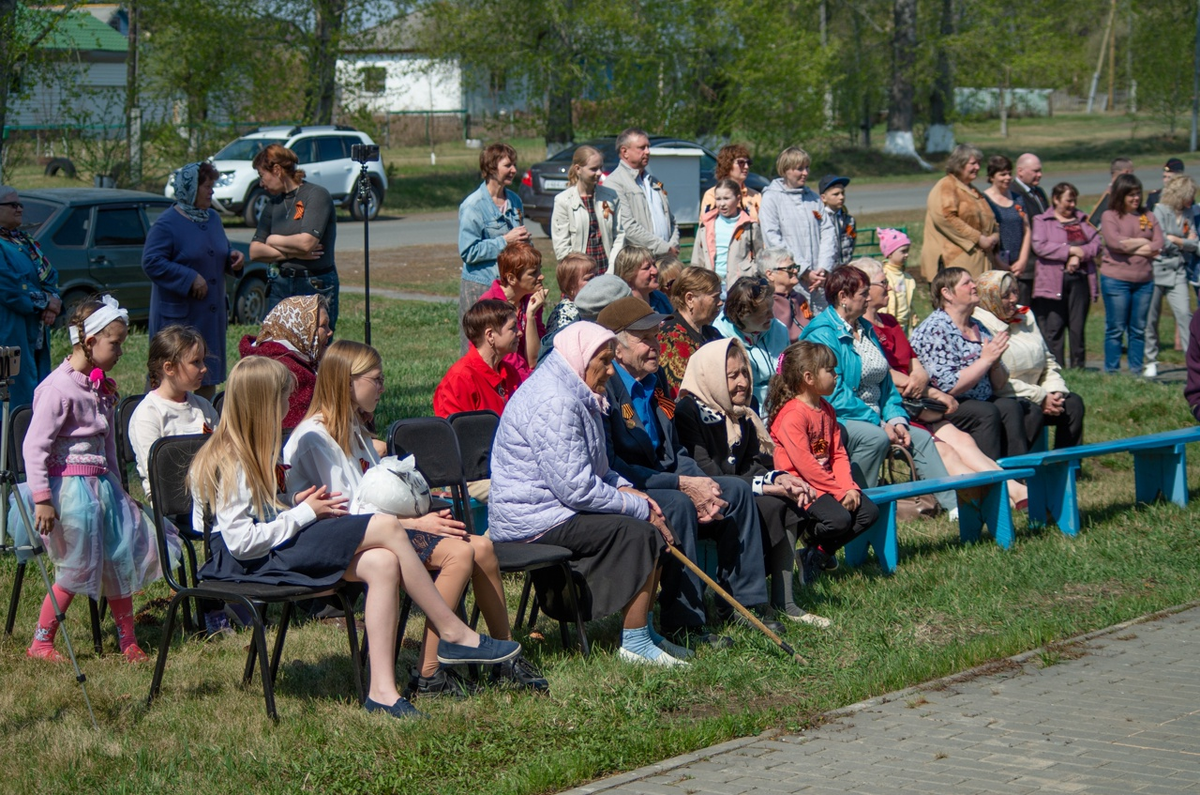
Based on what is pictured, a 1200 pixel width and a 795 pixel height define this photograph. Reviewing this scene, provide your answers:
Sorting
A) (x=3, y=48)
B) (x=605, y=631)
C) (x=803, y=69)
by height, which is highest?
(x=803, y=69)

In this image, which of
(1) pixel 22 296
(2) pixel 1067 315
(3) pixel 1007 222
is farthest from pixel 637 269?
(2) pixel 1067 315

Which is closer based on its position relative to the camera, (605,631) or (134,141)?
(605,631)

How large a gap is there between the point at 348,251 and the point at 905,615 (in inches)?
689

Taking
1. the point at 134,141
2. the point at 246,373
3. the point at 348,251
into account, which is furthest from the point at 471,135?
the point at 246,373

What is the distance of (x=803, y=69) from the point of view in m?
36.5

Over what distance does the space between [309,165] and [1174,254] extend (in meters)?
19.7

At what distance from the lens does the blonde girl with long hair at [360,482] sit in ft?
17.6

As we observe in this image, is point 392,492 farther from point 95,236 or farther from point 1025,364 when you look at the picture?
point 95,236

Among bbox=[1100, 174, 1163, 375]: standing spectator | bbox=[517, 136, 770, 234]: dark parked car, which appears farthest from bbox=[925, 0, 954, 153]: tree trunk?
bbox=[1100, 174, 1163, 375]: standing spectator

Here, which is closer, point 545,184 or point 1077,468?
point 1077,468

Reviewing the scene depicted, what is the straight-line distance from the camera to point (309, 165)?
28734 millimetres

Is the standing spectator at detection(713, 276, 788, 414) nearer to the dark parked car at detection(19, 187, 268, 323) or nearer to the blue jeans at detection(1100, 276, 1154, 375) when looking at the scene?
the blue jeans at detection(1100, 276, 1154, 375)

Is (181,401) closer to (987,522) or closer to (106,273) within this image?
(987,522)

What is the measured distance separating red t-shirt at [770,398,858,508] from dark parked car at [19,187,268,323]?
933cm
